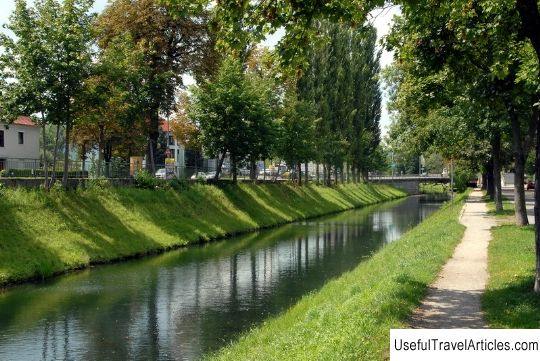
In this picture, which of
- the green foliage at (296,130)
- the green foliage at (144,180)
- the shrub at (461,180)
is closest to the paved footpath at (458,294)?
the green foliage at (144,180)

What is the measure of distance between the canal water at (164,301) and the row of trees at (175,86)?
298 inches

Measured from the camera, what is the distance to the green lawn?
11.4 m

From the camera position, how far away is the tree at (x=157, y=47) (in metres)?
41.5

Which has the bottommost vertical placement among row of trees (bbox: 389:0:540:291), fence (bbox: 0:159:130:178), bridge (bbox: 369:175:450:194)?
bridge (bbox: 369:175:450:194)

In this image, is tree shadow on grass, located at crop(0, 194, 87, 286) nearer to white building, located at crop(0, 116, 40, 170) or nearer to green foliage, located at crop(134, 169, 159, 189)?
green foliage, located at crop(134, 169, 159, 189)

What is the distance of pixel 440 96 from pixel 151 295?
1189 centimetres

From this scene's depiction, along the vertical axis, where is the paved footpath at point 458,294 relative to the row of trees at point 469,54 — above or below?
below

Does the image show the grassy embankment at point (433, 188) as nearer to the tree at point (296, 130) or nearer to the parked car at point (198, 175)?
the tree at point (296, 130)

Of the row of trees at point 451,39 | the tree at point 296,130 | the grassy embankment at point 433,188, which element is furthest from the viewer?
the grassy embankment at point 433,188

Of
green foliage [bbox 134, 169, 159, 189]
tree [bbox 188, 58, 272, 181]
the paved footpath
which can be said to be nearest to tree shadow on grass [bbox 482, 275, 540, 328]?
the paved footpath

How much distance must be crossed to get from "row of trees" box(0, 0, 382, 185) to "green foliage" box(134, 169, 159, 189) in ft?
11.4

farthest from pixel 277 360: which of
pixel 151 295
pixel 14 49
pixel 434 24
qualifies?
pixel 14 49

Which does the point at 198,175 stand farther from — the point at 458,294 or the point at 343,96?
the point at 458,294

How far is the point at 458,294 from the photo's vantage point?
47.0ft
